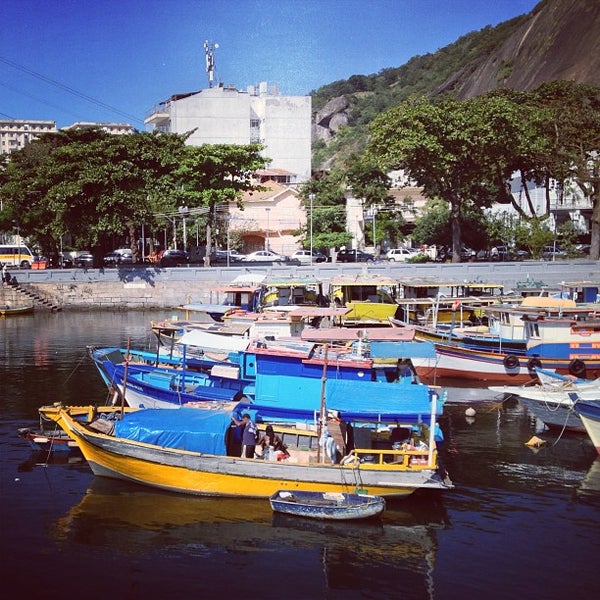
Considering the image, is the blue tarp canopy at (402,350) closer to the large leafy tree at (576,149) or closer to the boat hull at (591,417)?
the boat hull at (591,417)

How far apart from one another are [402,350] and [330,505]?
24.8 feet

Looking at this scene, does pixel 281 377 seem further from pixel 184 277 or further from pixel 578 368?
→ pixel 184 277

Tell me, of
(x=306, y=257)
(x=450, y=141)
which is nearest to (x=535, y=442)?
(x=450, y=141)

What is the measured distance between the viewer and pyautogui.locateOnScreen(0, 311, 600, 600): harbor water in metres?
14.0

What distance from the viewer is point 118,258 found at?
70.9 meters

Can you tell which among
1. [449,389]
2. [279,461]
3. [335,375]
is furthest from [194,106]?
[279,461]

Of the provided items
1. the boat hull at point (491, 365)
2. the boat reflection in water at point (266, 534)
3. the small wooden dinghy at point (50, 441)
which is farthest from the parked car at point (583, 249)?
the small wooden dinghy at point (50, 441)

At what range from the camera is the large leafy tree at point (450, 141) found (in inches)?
2111

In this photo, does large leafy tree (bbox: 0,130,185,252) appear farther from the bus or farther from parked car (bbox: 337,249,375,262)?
parked car (bbox: 337,249,375,262)

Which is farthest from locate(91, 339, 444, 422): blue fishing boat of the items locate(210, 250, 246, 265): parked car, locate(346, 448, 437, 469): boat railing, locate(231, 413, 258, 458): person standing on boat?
locate(210, 250, 246, 265): parked car

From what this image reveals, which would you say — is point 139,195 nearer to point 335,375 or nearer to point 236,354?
point 236,354

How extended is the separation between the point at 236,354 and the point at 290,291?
49.1 ft

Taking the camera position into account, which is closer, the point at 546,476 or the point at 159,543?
the point at 159,543

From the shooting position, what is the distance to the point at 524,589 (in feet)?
45.7
